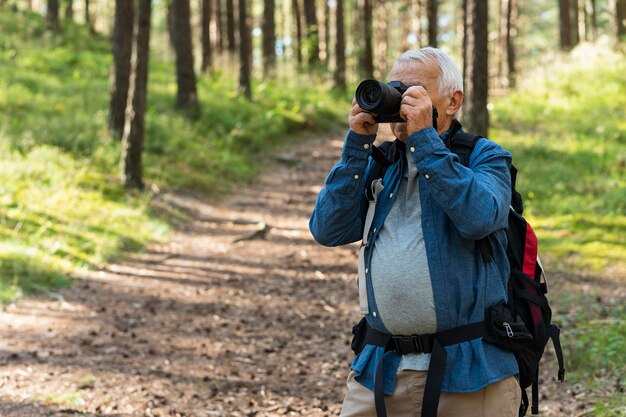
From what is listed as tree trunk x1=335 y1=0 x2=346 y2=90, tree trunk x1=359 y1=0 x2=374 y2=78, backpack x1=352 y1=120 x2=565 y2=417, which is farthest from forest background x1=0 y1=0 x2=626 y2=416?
backpack x1=352 y1=120 x2=565 y2=417

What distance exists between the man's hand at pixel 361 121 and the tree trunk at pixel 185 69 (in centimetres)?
1398

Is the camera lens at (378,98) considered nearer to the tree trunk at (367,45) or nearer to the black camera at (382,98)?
the black camera at (382,98)

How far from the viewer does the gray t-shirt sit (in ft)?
8.37

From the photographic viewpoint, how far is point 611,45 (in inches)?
778

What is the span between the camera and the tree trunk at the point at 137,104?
11.6 m

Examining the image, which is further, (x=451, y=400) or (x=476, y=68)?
(x=476, y=68)

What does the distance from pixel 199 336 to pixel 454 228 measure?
477 centimetres

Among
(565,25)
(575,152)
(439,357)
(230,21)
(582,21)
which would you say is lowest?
(575,152)

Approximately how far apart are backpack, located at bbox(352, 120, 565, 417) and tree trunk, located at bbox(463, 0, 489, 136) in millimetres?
9073

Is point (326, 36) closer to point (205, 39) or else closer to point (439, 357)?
point (205, 39)

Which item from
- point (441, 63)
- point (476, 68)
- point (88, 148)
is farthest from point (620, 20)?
point (441, 63)

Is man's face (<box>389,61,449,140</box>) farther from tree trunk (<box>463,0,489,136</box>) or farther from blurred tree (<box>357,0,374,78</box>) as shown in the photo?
blurred tree (<box>357,0,374,78</box>)

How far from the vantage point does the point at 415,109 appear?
250 centimetres

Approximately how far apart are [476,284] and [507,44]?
25658 mm
